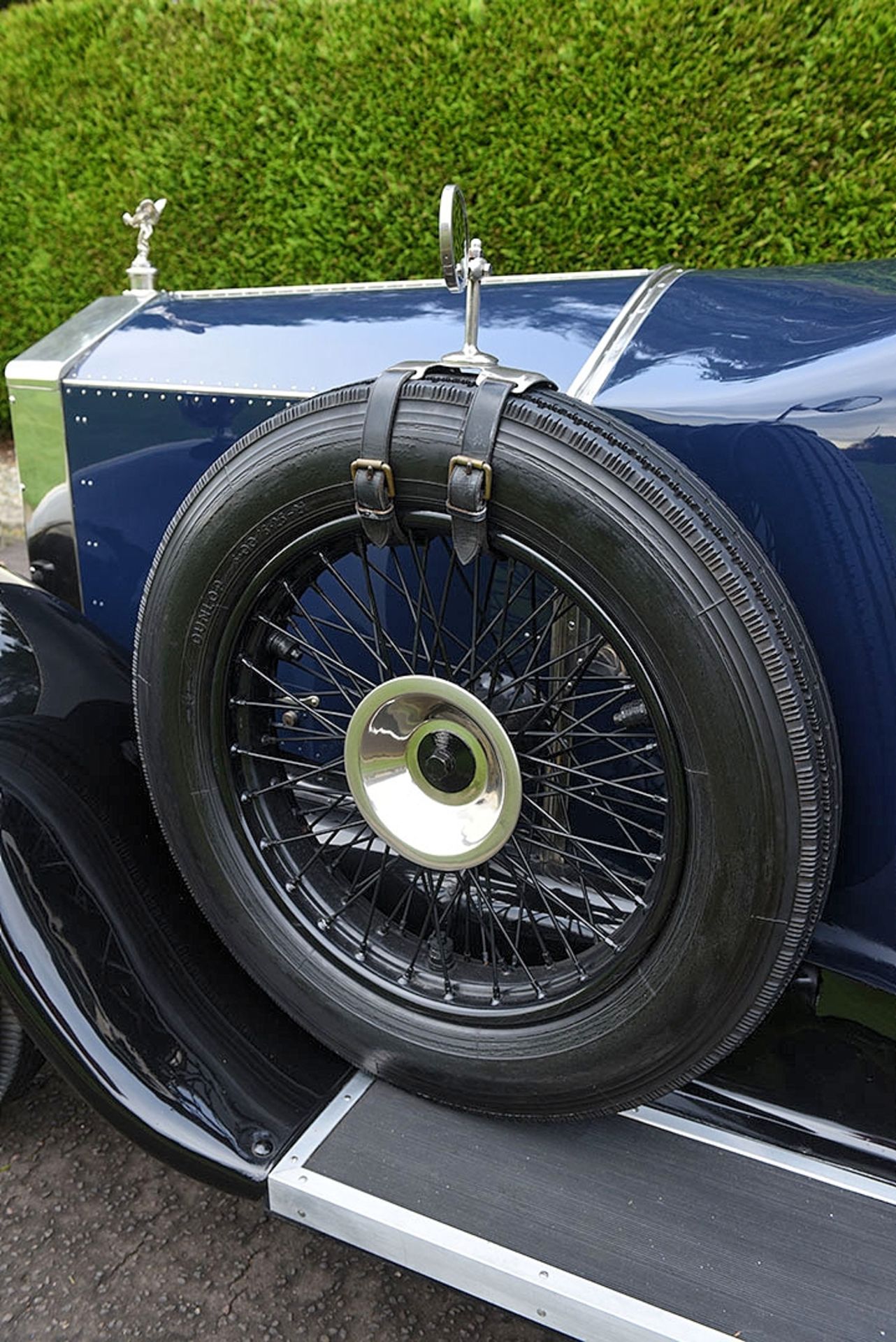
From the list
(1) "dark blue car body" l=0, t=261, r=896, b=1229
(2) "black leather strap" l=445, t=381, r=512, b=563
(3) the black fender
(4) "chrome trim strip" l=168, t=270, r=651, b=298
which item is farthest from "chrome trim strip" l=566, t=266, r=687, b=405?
(3) the black fender

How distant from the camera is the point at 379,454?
1312 mm

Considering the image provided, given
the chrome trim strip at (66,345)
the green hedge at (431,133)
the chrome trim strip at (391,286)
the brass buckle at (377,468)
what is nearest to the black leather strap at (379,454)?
the brass buckle at (377,468)

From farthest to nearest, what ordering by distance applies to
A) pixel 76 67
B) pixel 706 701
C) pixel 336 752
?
pixel 76 67, pixel 336 752, pixel 706 701

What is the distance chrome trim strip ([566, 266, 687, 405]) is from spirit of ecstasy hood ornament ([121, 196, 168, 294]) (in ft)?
3.87

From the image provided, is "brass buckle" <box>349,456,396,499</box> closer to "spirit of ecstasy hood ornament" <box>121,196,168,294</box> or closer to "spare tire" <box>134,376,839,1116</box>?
"spare tire" <box>134,376,839,1116</box>

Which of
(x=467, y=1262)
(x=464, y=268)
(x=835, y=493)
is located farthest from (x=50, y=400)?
(x=467, y=1262)

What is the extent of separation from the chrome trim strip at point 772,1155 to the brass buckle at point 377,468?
909 mm

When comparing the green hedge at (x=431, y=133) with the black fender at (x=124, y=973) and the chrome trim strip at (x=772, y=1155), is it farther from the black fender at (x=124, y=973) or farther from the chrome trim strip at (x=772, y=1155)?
the chrome trim strip at (x=772, y=1155)

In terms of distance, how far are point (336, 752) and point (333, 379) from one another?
0.72m

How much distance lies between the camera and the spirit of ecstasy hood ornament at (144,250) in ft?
7.80

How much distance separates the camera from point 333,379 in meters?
1.83

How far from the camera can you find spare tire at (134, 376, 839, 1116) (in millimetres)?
1195

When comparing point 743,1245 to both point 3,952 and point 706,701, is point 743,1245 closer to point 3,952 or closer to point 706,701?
point 706,701

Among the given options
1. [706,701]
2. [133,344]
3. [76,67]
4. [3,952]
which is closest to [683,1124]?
[706,701]
